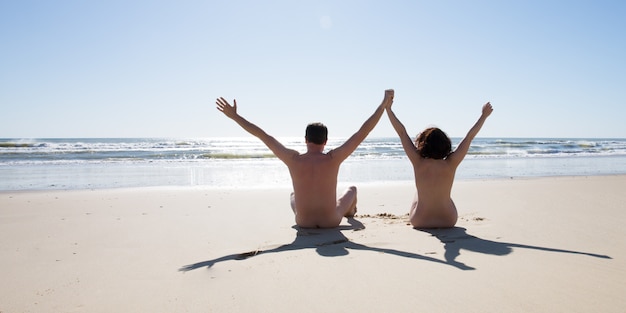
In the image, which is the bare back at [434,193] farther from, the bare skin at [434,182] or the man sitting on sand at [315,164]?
the man sitting on sand at [315,164]

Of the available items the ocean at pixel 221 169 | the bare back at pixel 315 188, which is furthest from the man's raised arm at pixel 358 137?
the ocean at pixel 221 169

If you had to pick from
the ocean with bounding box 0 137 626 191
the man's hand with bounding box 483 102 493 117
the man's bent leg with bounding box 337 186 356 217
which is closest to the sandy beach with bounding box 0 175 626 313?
the man's bent leg with bounding box 337 186 356 217

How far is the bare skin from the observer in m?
4.50

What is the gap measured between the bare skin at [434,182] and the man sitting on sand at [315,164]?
24.3 inches

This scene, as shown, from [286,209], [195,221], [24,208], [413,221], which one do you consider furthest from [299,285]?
[24,208]

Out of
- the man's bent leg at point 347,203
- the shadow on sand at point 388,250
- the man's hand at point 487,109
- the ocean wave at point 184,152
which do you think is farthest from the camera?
the ocean wave at point 184,152

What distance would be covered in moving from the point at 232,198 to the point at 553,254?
18.3 ft

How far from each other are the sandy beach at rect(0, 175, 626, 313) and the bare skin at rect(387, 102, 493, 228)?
207 mm

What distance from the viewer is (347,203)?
17.2 feet

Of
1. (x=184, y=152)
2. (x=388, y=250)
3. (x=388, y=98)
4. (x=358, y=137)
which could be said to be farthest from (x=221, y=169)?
(x=184, y=152)

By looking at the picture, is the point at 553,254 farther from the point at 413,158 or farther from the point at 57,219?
the point at 57,219

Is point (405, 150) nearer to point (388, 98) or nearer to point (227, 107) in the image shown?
point (388, 98)

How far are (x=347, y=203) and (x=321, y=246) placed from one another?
1.47 metres

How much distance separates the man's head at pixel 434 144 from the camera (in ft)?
14.9
